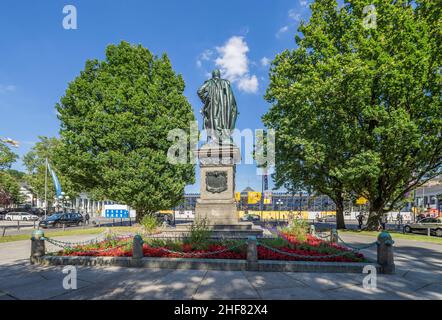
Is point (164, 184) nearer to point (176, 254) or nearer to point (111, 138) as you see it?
point (111, 138)

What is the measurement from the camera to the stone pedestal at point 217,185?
545 inches

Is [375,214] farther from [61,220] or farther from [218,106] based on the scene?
[61,220]

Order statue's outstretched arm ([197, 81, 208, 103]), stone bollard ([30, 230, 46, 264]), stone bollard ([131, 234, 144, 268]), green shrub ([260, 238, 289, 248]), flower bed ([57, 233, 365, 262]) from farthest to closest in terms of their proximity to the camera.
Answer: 1. statue's outstretched arm ([197, 81, 208, 103])
2. green shrub ([260, 238, 289, 248])
3. stone bollard ([30, 230, 46, 264])
4. flower bed ([57, 233, 365, 262])
5. stone bollard ([131, 234, 144, 268])

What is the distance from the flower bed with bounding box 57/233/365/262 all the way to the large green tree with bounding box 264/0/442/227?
1228 cm

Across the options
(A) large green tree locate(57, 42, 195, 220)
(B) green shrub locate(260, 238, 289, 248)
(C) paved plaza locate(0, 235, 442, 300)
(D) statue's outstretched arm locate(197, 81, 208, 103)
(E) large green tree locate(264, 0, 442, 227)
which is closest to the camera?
(C) paved plaza locate(0, 235, 442, 300)

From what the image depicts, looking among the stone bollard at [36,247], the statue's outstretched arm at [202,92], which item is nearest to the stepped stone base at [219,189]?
the statue's outstretched arm at [202,92]

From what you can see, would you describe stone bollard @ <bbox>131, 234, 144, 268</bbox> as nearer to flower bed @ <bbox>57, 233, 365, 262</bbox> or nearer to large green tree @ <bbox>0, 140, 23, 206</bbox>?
flower bed @ <bbox>57, 233, 365, 262</bbox>

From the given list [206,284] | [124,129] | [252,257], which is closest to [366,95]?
[252,257]

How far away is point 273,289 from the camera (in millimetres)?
6523

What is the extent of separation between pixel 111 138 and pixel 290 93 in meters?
16.4

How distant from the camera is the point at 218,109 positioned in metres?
15.9

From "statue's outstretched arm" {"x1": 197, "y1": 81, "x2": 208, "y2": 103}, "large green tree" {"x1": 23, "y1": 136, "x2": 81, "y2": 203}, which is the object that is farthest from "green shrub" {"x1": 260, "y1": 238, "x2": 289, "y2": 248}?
"large green tree" {"x1": 23, "y1": 136, "x2": 81, "y2": 203}

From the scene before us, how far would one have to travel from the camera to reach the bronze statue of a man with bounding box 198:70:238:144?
51.4ft
